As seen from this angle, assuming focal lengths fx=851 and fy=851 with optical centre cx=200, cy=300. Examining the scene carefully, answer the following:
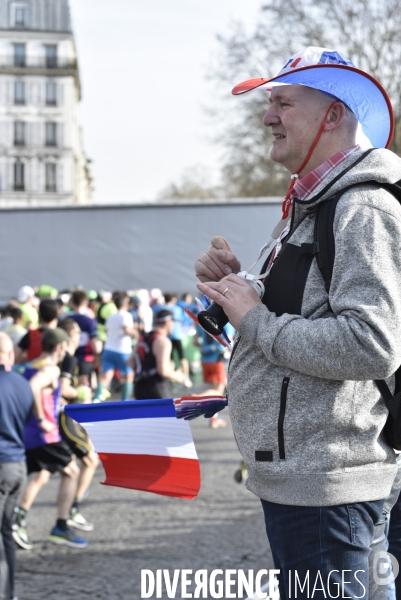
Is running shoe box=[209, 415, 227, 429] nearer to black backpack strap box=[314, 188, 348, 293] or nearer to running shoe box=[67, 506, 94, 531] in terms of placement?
running shoe box=[67, 506, 94, 531]

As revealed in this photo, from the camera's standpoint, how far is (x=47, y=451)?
628cm

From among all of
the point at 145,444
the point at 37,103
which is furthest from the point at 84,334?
the point at 37,103

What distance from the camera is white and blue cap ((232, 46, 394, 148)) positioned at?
7.37 feet

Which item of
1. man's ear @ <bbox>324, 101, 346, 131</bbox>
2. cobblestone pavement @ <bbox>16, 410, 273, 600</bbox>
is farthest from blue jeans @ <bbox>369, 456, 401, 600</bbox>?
cobblestone pavement @ <bbox>16, 410, 273, 600</bbox>

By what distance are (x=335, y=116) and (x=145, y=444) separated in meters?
1.27

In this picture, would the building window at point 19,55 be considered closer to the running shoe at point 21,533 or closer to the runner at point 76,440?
the runner at point 76,440

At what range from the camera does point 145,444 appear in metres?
2.86

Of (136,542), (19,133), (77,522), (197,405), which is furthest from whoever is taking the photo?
(19,133)

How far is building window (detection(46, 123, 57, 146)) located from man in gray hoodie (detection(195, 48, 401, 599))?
79.7 meters

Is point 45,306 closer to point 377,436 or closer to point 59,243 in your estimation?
point 377,436

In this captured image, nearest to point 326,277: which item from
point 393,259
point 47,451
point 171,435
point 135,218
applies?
point 393,259

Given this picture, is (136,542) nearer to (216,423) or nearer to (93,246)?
(216,423)

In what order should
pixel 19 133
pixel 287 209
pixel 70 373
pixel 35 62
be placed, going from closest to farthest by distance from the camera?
1. pixel 287 209
2. pixel 70 373
3. pixel 19 133
4. pixel 35 62

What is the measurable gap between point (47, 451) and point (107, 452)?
356cm
